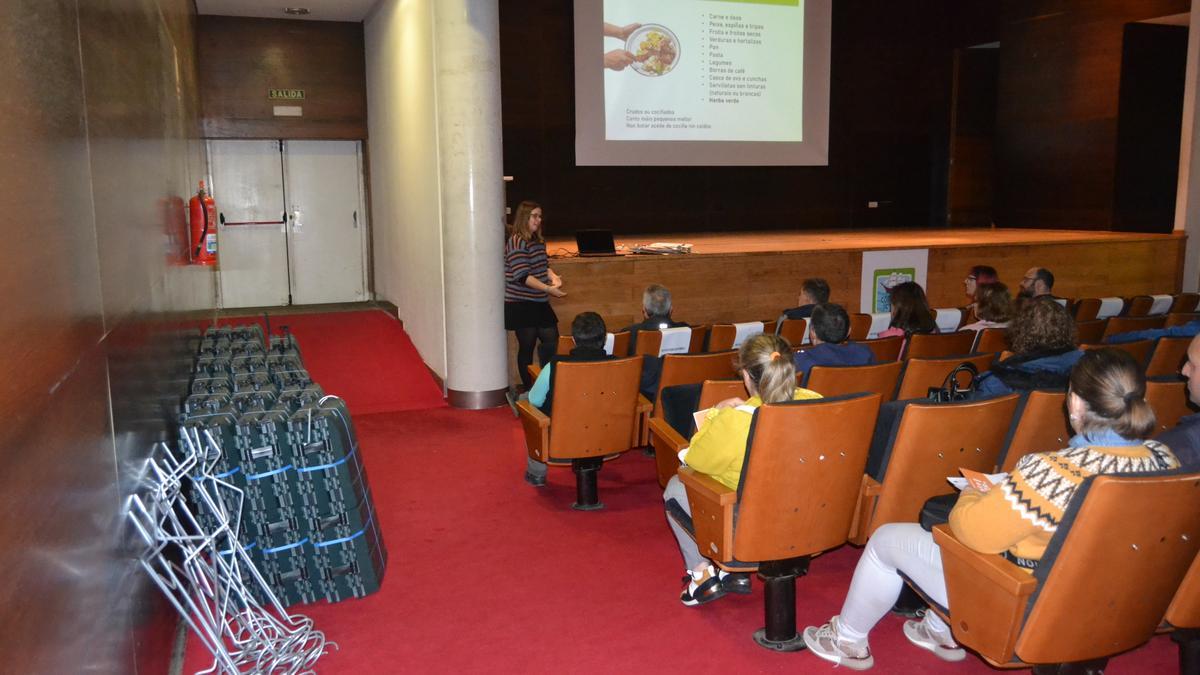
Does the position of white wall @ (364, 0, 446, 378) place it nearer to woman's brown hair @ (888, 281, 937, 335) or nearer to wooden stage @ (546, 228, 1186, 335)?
wooden stage @ (546, 228, 1186, 335)

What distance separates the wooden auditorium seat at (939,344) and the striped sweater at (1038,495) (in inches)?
95.6

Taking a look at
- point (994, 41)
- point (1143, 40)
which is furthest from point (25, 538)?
point (994, 41)

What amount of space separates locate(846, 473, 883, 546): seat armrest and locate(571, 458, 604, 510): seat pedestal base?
149 cm

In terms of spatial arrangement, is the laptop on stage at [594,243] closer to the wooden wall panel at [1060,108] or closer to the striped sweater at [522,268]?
the striped sweater at [522,268]

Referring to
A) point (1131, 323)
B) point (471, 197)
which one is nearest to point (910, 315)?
point (1131, 323)

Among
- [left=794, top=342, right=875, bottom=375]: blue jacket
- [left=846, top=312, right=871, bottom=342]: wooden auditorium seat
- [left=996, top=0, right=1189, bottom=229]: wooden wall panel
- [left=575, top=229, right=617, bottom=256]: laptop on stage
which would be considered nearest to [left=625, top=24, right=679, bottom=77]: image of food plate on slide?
[left=575, top=229, right=617, bottom=256]: laptop on stage

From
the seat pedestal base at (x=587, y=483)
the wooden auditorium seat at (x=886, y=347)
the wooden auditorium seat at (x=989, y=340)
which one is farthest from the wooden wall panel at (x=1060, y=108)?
the seat pedestal base at (x=587, y=483)

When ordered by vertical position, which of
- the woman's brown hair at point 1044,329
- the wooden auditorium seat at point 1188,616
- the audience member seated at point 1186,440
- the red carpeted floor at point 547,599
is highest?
the woman's brown hair at point 1044,329

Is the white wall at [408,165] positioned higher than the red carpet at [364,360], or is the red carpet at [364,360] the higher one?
the white wall at [408,165]

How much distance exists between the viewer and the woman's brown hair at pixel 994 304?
5.19 m

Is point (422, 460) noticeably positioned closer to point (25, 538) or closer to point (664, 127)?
point (25, 538)

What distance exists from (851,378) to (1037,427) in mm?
869

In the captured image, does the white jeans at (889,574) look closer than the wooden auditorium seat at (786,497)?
Yes

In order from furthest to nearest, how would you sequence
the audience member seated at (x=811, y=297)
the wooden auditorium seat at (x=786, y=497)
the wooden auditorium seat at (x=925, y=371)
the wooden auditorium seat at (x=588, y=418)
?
the audience member seated at (x=811, y=297) < the wooden auditorium seat at (x=588, y=418) < the wooden auditorium seat at (x=925, y=371) < the wooden auditorium seat at (x=786, y=497)
